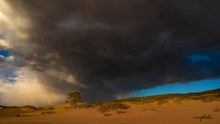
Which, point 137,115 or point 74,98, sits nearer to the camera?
point 137,115

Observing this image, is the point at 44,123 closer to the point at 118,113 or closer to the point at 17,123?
the point at 17,123

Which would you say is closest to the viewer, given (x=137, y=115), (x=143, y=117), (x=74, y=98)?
(x=143, y=117)

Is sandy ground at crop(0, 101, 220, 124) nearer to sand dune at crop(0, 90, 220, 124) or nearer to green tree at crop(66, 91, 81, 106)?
sand dune at crop(0, 90, 220, 124)

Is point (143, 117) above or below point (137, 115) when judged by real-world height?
below

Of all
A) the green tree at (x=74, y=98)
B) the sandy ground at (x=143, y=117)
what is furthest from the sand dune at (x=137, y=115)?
the green tree at (x=74, y=98)

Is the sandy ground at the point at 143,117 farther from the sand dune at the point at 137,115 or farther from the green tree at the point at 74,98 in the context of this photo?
the green tree at the point at 74,98

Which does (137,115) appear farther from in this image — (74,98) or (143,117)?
(74,98)

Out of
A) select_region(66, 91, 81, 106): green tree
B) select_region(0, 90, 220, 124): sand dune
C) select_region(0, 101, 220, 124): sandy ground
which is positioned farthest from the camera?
select_region(66, 91, 81, 106): green tree

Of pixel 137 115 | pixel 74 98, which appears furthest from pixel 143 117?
pixel 74 98

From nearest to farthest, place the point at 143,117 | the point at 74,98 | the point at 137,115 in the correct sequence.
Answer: the point at 143,117 → the point at 137,115 → the point at 74,98

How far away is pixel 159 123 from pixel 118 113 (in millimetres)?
5559

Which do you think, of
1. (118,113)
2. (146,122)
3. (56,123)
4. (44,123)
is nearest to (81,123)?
(56,123)

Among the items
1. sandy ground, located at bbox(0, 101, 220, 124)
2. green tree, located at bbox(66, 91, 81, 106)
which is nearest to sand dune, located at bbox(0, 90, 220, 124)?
sandy ground, located at bbox(0, 101, 220, 124)

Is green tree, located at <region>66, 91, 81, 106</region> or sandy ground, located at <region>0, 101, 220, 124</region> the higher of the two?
green tree, located at <region>66, 91, 81, 106</region>
